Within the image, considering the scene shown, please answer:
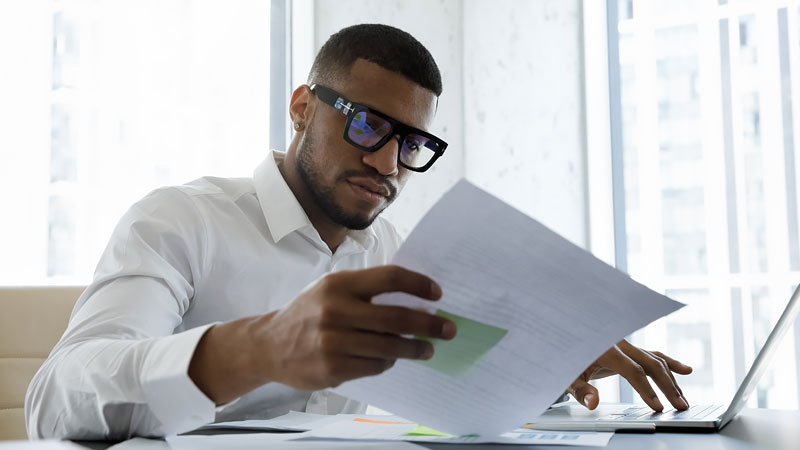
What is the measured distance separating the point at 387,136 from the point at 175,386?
23.3 inches

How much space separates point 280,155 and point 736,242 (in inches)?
66.8

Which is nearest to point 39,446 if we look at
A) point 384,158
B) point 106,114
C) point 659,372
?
point 384,158

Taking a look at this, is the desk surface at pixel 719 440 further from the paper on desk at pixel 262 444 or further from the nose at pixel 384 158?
the nose at pixel 384 158

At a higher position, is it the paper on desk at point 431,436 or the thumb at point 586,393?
the paper on desk at point 431,436

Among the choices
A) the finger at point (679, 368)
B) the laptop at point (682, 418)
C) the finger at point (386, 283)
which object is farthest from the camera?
the finger at point (679, 368)

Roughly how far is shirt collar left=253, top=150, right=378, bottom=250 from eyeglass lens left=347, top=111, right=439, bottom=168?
19cm

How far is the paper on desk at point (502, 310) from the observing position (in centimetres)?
51

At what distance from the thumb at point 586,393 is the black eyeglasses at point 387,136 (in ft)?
1.36

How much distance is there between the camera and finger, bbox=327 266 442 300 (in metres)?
0.50

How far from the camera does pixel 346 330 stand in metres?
0.52

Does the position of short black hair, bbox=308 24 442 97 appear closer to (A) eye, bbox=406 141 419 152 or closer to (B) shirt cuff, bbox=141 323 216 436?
(A) eye, bbox=406 141 419 152

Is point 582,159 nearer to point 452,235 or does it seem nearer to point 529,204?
point 529,204

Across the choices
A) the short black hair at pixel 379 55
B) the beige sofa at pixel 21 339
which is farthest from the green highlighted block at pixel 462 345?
the beige sofa at pixel 21 339

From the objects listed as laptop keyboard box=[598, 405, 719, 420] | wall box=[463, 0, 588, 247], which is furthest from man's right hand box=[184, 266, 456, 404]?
wall box=[463, 0, 588, 247]
